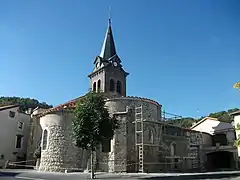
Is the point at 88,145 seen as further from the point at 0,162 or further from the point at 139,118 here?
the point at 0,162

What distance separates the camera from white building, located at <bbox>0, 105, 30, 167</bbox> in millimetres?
35969

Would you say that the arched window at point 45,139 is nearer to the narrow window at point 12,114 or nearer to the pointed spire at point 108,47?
the narrow window at point 12,114

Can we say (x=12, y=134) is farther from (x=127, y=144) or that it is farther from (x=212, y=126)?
(x=212, y=126)

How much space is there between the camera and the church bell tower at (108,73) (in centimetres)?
3969

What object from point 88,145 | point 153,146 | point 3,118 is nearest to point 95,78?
point 3,118

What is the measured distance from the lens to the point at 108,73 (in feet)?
132

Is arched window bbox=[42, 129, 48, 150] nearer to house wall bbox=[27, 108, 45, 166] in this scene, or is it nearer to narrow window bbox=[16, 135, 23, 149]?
house wall bbox=[27, 108, 45, 166]

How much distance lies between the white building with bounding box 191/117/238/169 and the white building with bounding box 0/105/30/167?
29.4 meters

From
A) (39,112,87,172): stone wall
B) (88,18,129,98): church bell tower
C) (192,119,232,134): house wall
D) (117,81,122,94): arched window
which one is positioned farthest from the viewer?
(192,119,232,134): house wall

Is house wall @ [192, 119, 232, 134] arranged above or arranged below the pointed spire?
below

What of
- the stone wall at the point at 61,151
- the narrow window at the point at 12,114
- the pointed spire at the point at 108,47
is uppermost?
the pointed spire at the point at 108,47

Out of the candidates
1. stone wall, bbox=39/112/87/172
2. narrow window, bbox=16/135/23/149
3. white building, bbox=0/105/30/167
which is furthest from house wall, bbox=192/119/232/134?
narrow window, bbox=16/135/23/149

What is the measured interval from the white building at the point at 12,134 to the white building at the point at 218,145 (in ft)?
96.4

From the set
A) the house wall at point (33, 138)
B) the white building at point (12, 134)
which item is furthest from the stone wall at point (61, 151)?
the white building at point (12, 134)
